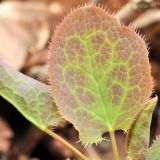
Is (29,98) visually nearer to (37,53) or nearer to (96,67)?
(96,67)

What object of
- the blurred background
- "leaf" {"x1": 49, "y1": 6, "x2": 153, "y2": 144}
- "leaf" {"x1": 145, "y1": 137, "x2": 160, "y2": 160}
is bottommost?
the blurred background

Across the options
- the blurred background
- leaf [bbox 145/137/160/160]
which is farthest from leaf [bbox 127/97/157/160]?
the blurred background

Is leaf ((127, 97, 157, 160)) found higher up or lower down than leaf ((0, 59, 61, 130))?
higher up

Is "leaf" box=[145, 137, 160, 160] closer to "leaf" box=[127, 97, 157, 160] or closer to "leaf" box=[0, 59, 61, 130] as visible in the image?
"leaf" box=[127, 97, 157, 160]

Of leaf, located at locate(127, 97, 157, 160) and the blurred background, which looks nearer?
leaf, located at locate(127, 97, 157, 160)

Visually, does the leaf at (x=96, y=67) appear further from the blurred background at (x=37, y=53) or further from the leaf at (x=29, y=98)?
the blurred background at (x=37, y=53)
